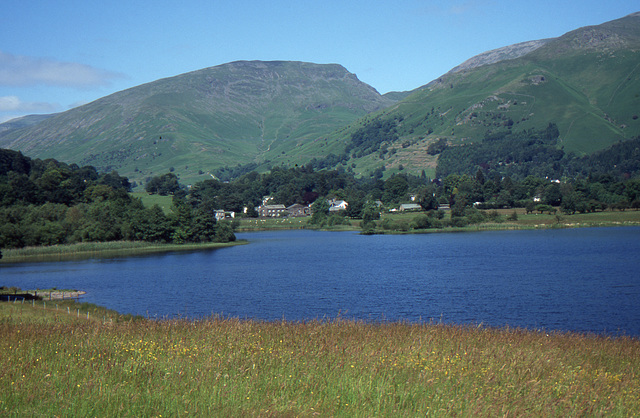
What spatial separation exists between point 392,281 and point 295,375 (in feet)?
179

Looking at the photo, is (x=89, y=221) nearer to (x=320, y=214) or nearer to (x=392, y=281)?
(x=320, y=214)

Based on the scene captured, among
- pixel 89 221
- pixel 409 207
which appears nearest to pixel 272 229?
pixel 409 207

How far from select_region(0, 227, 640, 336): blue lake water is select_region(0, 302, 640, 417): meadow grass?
1148 cm

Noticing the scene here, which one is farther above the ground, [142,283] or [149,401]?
[149,401]

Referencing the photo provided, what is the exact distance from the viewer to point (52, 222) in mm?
123562

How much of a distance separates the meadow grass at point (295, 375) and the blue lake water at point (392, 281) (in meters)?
11.5

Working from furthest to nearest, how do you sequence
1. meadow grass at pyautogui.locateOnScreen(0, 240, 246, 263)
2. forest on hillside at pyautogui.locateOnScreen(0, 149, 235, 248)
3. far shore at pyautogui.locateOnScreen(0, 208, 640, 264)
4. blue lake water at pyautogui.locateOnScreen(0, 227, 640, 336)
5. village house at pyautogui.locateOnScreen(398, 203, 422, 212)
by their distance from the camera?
1. village house at pyautogui.locateOnScreen(398, 203, 422, 212)
2. forest on hillside at pyautogui.locateOnScreen(0, 149, 235, 248)
3. far shore at pyautogui.locateOnScreen(0, 208, 640, 264)
4. meadow grass at pyautogui.locateOnScreen(0, 240, 246, 263)
5. blue lake water at pyautogui.locateOnScreen(0, 227, 640, 336)

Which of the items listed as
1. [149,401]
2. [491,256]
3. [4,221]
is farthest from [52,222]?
[149,401]

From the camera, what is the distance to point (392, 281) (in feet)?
216

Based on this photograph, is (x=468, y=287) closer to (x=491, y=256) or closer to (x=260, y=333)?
(x=491, y=256)

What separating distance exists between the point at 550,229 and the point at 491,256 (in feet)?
182

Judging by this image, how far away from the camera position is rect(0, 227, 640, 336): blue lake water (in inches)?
1799

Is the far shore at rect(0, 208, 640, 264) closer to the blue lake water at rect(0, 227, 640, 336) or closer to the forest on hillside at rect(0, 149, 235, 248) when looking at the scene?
the forest on hillside at rect(0, 149, 235, 248)

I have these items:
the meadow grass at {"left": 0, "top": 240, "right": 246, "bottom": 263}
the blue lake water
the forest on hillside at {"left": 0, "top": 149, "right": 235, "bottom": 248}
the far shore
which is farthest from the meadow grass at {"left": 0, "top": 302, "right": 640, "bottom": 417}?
the forest on hillside at {"left": 0, "top": 149, "right": 235, "bottom": 248}
